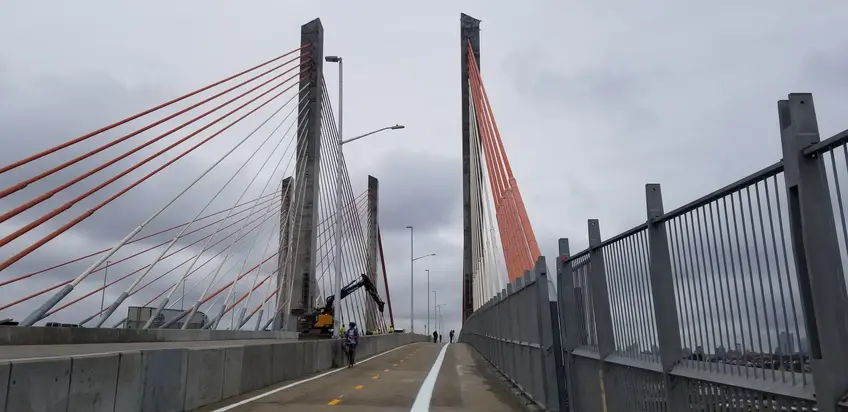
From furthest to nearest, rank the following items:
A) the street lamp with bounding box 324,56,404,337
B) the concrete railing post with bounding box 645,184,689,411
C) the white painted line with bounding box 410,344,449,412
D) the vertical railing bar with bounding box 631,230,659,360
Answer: the street lamp with bounding box 324,56,404,337 < the white painted line with bounding box 410,344,449,412 < the vertical railing bar with bounding box 631,230,659,360 < the concrete railing post with bounding box 645,184,689,411

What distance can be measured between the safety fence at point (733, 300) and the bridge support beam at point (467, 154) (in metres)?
34.1

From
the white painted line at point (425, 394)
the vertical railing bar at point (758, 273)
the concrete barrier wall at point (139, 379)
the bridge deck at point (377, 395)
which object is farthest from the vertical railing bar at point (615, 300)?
the concrete barrier wall at point (139, 379)

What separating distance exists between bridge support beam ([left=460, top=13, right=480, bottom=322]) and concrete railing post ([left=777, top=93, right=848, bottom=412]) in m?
36.5

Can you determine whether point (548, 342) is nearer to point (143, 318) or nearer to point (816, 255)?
point (816, 255)

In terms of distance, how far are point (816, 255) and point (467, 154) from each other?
43.9 meters

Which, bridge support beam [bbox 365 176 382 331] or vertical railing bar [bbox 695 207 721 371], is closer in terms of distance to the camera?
vertical railing bar [bbox 695 207 721 371]

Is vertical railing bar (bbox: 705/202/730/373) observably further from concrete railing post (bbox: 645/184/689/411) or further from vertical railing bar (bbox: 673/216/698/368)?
concrete railing post (bbox: 645/184/689/411)

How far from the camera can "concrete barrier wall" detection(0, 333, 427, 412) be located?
6.91 metres

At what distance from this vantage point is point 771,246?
10.8 ft

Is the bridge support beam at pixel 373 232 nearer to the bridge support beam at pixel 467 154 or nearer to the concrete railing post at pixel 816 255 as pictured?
the bridge support beam at pixel 467 154

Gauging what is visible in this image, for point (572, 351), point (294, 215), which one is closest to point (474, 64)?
point (294, 215)

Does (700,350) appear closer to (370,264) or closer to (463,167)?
(463,167)

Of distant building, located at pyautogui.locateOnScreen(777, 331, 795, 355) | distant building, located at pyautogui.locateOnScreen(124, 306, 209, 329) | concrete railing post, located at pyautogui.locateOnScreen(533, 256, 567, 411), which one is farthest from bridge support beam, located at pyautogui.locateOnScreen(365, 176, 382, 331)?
distant building, located at pyautogui.locateOnScreen(777, 331, 795, 355)

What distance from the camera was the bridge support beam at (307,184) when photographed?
3033 cm
